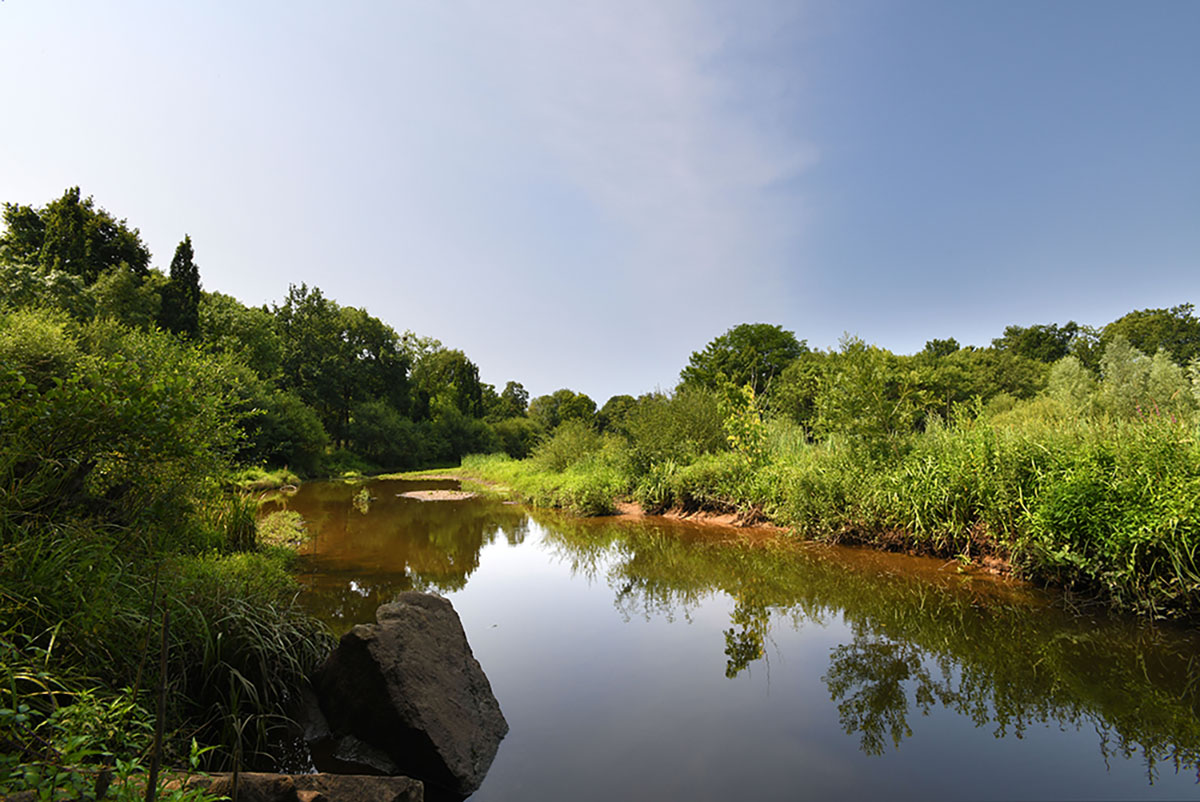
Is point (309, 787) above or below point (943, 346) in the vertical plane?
below

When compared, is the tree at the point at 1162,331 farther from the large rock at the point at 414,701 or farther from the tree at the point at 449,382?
the large rock at the point at 414,701

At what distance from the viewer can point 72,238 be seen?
2450 cm

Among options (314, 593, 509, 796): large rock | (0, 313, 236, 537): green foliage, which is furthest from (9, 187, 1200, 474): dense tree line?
(314, 593, 509, 796): large rock

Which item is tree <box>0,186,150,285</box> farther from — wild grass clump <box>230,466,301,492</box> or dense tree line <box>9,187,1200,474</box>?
wild grass clump <box>230,466,301,492</box>

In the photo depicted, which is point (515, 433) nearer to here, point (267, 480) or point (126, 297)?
point (267, 480)

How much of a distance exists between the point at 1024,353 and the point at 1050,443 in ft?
220

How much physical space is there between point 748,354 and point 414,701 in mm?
44449

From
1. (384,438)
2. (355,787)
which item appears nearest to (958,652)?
(355,787)

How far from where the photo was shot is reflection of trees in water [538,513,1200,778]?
11.4ft

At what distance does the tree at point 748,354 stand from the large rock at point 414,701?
4212cm

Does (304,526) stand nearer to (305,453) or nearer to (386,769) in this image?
(386,769)

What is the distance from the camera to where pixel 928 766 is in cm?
308

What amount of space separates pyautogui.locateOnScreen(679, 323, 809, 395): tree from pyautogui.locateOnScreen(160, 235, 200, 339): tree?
1374 inches

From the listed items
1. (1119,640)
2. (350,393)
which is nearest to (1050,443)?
(1119,640)
